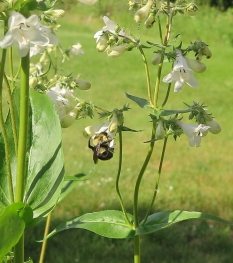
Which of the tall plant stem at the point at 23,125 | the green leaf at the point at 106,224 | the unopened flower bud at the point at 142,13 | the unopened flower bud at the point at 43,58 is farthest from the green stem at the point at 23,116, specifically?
the unopened flower bud at the point at 43,58

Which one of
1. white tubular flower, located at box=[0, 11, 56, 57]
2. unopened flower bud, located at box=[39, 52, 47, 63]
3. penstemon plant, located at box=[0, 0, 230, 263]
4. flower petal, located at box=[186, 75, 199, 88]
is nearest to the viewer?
white tubular flower, located at box=[0, 11, 56, 57]

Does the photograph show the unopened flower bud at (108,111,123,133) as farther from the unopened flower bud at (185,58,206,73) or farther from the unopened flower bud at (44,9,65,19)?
the unopened flower bud at (44,9,65,19)

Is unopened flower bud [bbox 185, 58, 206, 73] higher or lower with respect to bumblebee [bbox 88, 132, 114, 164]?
higher

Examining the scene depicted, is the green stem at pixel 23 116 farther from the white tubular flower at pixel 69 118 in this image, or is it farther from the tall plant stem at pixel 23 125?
the white tubular flower at pixel 69 118

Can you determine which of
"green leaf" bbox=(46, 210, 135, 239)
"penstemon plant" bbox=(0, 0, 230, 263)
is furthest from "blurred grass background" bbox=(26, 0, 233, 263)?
"green leaf" bbox=(46, 210, 135, 239)

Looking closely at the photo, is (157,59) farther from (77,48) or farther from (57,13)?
(77,48)

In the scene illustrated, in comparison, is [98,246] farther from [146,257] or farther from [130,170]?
[130,170]

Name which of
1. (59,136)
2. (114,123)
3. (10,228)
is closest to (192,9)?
(114,123)
